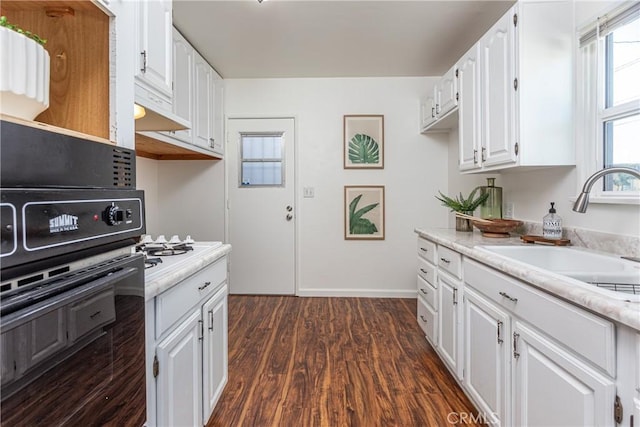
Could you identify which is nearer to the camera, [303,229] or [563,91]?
[563,91]

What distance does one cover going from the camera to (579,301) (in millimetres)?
892

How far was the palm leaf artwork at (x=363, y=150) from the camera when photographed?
143 inches

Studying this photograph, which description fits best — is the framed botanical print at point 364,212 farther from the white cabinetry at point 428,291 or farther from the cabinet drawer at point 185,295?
the cabinet drawer at point 185,295

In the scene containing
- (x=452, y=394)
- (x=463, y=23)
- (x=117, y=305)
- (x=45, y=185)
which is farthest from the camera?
(x=463, y=23)

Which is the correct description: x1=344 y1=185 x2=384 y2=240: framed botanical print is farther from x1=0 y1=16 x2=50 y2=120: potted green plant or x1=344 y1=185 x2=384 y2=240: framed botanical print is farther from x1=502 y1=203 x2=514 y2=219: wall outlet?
x1=0 y1=16 x2=50 y2=120: potted green plant

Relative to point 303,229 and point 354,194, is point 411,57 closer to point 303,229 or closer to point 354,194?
point 354,194

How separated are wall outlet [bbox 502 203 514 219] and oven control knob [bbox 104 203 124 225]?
2502mm

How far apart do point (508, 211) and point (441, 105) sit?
1.08 meters

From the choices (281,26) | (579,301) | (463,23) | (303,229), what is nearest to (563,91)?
(463,23)

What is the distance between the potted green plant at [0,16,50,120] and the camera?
560mm

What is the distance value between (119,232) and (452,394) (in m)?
1.90

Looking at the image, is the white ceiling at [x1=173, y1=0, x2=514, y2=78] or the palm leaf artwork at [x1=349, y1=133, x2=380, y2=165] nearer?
the white ceiling at [x1=173, y1=0, x2=514, y2=78]

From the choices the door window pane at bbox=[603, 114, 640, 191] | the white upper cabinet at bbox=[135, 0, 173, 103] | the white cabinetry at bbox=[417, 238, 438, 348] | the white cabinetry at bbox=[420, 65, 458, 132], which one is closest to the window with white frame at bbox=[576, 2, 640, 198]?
the door window pane at bbox=[603, 114, 640, 191]

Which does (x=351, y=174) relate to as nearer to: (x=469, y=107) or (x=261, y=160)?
(x=261, y=160)
